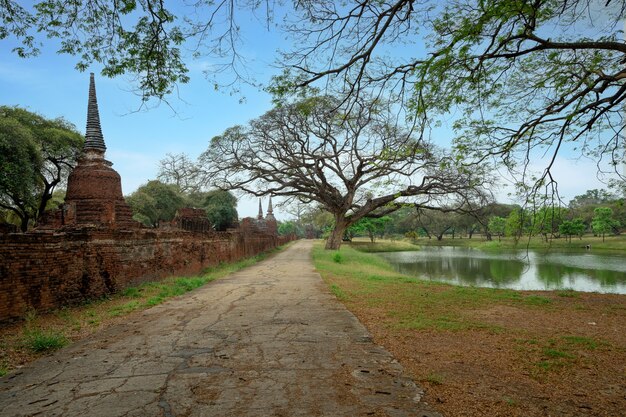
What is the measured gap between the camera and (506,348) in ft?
15.0

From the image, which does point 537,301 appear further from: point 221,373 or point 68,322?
point 68,322

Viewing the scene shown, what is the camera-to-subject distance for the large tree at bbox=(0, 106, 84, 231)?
55.7ft

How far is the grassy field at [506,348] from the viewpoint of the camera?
313 centimetres

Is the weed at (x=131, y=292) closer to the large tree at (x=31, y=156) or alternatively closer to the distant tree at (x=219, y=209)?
the large tree at (x=31, y=156)

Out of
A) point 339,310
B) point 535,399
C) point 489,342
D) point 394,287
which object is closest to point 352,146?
point 394,287

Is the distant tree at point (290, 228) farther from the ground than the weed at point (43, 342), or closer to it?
farther from the ground

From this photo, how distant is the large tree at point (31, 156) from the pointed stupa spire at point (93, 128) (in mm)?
3836

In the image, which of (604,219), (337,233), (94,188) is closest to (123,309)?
(94,188)

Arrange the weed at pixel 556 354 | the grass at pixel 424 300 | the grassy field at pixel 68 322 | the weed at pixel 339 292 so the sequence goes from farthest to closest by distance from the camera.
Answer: the weed at pixel 339 292 < the grass at pixel 424 300 < the grassy field at pixel 68 322 < the weed at pixel 556 354

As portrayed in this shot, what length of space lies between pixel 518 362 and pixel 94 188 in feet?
52.4

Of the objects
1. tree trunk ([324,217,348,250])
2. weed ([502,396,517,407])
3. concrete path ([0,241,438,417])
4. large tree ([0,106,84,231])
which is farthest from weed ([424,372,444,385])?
tree trunk ([324,217,348,250])

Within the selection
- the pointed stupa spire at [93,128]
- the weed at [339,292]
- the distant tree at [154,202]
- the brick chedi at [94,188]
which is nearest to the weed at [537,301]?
the weed at [339,292]

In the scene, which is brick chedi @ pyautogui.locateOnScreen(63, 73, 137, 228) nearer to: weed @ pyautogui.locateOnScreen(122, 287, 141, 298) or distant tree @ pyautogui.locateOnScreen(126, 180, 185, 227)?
weed @ pyautogui.locateOnScreen(122, 287, 141, 298)

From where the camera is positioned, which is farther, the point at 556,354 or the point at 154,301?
the point at 154,301
